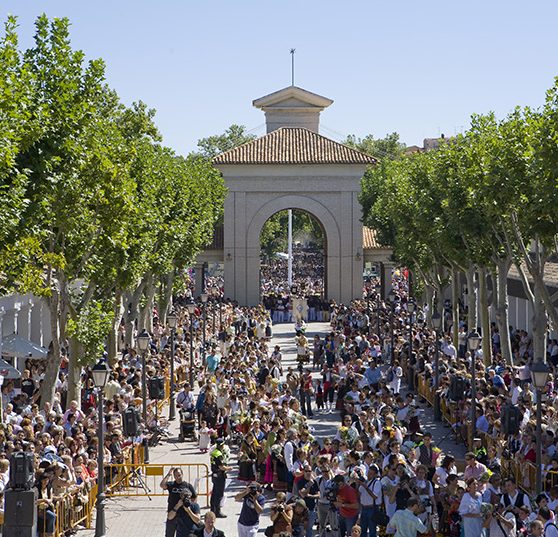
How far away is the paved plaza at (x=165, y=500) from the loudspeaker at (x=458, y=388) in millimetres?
1032

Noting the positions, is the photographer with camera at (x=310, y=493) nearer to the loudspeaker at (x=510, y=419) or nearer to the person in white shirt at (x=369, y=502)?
the person in white shirt at (x=369, y=502)

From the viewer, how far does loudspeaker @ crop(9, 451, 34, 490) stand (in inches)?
607

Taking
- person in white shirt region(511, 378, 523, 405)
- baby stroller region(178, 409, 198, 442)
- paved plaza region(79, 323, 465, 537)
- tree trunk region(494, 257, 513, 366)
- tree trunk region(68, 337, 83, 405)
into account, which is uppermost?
tree trunk region(494, 257, 513, 366)

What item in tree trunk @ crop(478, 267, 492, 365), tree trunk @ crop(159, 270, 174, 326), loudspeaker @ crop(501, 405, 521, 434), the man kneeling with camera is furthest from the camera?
tree trunk @ crop(159, 270, 174, 326)

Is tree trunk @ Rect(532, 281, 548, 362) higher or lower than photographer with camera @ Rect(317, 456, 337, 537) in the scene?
higher

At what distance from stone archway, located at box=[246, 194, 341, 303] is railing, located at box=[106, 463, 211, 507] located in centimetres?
4481

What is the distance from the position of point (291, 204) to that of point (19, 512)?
179ft

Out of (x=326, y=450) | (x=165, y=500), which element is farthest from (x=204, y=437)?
(x=326, y=450)

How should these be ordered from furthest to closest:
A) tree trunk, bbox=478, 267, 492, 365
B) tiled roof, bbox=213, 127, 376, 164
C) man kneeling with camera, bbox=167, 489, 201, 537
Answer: tiled roof, bbox=213, 127, 376, 164
tree trunk, bbox=478, 267, 492, 365
man kneeling with camera, bbox=167, 489, 201, 537

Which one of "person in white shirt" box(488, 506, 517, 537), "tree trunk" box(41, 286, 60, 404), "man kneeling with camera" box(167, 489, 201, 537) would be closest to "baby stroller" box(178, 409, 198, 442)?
"tree trunk" box(41, 286, 60, 404)

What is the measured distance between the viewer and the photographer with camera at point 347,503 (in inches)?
690

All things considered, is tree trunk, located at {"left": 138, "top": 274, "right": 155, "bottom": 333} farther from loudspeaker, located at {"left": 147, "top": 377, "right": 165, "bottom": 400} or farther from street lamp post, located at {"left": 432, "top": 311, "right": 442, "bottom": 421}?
street lamp post, located at {"left": 432, "top": 311, "right": 442, "bottom": 421}

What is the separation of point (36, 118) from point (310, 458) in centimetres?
747

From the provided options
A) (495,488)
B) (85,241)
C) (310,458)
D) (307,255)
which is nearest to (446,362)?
(85,241)
